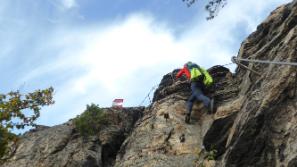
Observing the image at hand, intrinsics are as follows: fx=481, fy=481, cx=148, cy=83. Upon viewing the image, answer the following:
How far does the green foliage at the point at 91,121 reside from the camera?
19.8 m

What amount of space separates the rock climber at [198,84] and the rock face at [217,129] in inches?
16.0

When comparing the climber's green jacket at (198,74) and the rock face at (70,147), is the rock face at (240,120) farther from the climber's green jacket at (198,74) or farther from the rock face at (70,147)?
the rock face at (70,147)

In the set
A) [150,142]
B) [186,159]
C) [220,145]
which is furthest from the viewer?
[150,142]

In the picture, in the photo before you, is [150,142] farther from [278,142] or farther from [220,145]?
[278,142]

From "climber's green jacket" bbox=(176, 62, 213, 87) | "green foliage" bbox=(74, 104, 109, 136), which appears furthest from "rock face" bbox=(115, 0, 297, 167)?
"green foliage" bbox=(74, 104, 109, 136)

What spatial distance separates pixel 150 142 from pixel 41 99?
636 cm

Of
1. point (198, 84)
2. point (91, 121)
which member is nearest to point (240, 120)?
point (198, 84)

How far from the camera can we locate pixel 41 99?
20797 millimetres

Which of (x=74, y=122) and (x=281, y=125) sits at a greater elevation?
(x=74, y=122)

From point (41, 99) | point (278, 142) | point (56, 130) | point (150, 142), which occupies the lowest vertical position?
point (278, 142)

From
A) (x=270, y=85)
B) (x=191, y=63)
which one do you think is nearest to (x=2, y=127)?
(x=191, y=63)

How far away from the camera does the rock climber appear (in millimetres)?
16875

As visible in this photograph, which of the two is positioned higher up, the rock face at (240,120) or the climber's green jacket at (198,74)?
the climber's green jacket at (198,74)

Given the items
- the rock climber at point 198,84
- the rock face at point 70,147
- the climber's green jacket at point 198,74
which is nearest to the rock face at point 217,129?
the rock face at point 70,147
